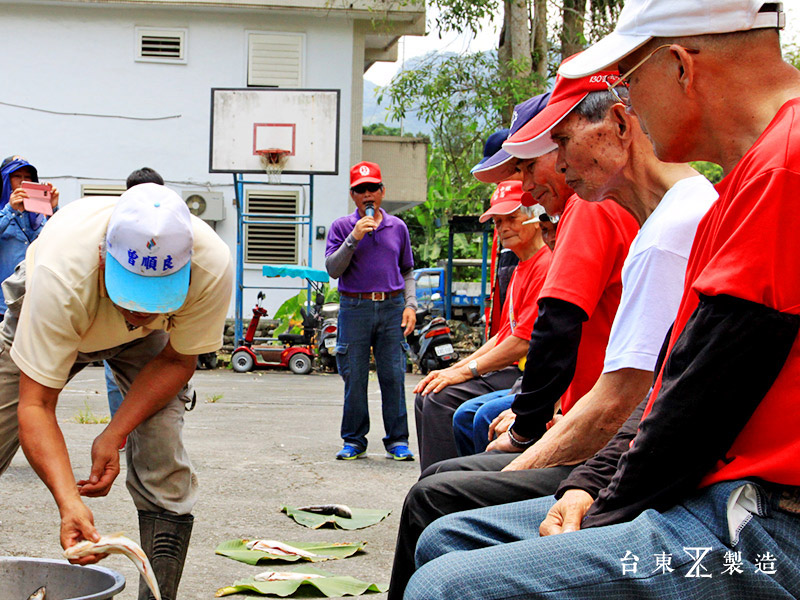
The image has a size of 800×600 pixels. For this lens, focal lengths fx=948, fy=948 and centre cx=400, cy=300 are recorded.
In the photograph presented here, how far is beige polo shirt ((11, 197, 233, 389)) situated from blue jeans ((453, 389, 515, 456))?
1.32 metres

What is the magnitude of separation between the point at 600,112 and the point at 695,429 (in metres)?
1.29

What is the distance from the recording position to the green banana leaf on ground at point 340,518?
477 cm

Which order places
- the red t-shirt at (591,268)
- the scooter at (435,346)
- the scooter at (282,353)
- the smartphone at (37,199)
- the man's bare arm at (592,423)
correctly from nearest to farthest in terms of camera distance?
the man's bare arm at (592,423), the red t-shirt at (591,268), the smartphone at (37,199), the scooter at (435,346), the scooter at (282,353)

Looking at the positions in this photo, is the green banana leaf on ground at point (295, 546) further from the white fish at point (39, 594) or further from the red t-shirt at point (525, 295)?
the white fish at point (39, 594)

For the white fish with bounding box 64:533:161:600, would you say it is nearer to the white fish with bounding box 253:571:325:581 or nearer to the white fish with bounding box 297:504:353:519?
the white fish with bounding box 253:571:325:581

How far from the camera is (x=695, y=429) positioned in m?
1.63

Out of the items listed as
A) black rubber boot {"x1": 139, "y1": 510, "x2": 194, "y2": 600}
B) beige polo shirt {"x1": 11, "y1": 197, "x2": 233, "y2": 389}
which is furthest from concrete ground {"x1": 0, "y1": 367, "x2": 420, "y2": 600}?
beige polo shirt {"x1": 11, "y1": 197, "x2": 233, "y2": 389}

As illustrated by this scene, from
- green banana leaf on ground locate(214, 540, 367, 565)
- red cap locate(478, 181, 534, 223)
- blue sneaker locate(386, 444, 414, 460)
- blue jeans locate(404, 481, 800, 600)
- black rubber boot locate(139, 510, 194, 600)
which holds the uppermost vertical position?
red cap locate(478, 181, 534, 223)

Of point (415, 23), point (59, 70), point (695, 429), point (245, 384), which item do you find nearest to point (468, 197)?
point (415, 23)

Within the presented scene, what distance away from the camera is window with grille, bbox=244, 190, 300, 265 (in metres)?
17.7

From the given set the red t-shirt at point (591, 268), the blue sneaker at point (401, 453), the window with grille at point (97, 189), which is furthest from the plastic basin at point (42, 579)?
the window with grille at point (97, 189)

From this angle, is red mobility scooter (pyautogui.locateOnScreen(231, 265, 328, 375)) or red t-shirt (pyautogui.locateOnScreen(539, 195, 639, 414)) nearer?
red t-shirt (pyautogui.locateOnScreen(539, 195, 639, 414))

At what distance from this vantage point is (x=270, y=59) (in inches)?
707

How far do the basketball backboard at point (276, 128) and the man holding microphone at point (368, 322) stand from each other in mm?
8393
